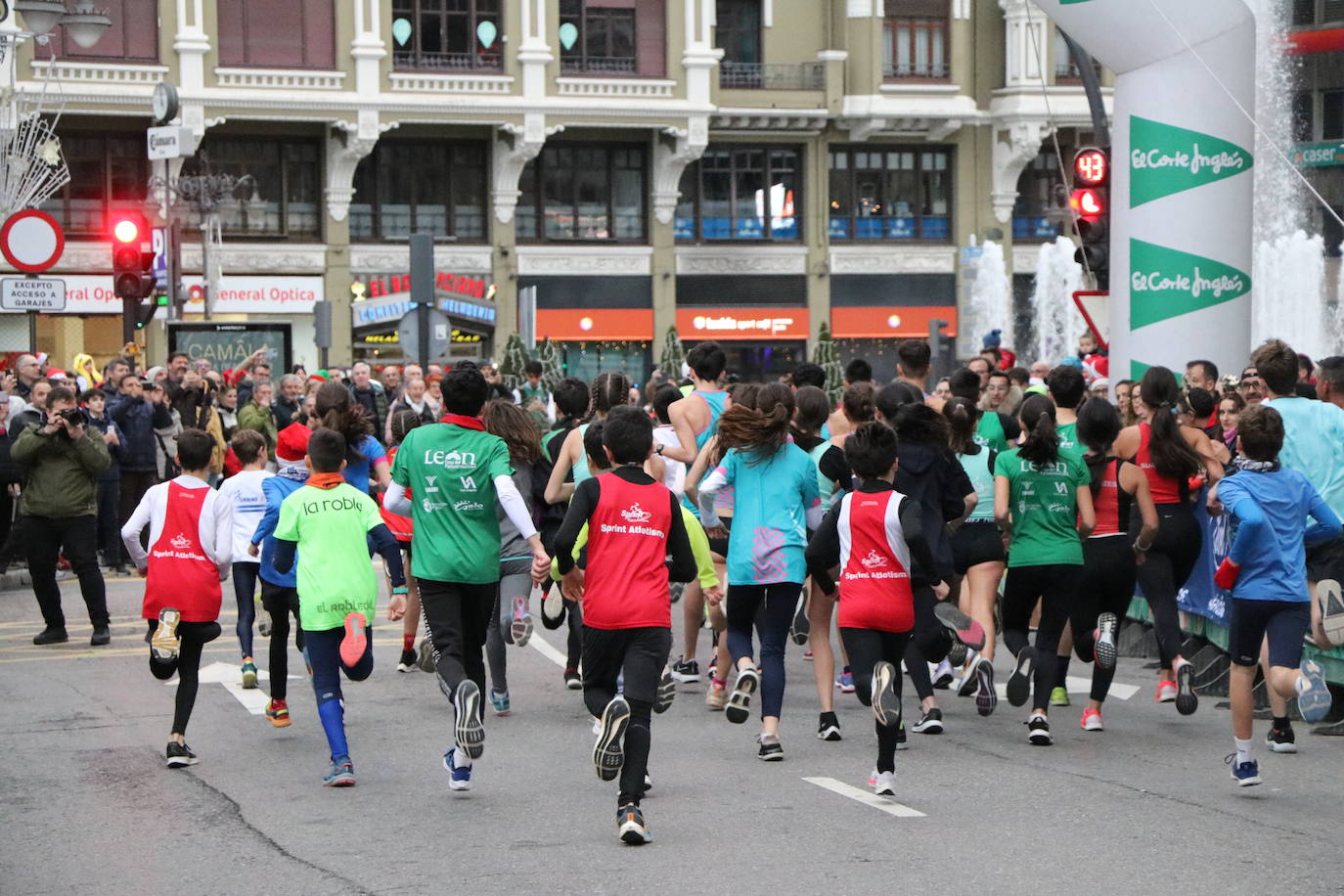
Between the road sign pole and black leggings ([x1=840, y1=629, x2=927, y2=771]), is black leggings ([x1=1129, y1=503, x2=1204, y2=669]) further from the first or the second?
the road sign pole

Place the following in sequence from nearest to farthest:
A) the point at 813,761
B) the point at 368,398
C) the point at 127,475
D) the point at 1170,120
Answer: the point at 813,761, the point at 1170,120, the point at 127,475, the point at 368,398

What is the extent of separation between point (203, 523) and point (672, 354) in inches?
1267

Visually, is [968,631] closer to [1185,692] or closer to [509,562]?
[1185,692]

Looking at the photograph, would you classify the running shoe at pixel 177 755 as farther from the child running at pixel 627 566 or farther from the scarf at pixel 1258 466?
the scarf at pixel 1258 466

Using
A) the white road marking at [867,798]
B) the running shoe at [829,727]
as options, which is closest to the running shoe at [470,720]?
the white road marking at [867,798]

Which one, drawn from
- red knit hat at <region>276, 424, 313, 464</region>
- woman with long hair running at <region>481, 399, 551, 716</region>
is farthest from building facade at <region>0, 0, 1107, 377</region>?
woman with long hair running at <region>481, 399, 551, 716</region>

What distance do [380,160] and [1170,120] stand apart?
98.2 ft

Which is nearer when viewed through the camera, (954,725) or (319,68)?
(954,725)

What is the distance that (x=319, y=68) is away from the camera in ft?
128

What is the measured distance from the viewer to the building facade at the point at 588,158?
3875cm

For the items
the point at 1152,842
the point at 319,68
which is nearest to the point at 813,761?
the point at 1152,842

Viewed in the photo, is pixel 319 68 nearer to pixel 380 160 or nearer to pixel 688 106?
pixel 380 160

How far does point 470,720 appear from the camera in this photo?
7840 millimetres

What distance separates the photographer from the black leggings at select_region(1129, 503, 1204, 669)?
418 inches
